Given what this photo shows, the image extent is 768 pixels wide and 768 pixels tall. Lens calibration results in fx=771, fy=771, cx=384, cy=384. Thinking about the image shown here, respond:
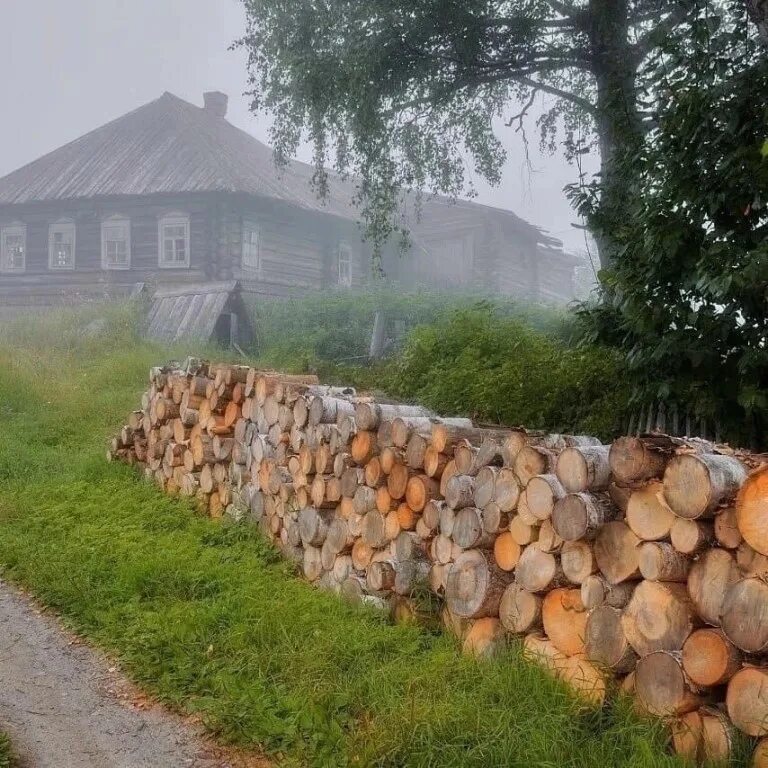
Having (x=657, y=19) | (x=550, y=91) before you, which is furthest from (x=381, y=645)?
(x=550, y=91)

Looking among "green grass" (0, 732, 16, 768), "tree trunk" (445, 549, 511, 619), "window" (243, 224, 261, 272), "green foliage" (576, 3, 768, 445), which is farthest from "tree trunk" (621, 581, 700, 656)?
"window" (243, 224, 261, 272)

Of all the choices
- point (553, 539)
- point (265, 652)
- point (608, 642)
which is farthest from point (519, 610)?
point (265, 652)

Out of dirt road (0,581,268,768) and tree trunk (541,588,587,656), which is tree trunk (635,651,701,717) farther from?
dirt road (0,581,268,768)

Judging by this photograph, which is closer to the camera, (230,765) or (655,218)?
(230,765)

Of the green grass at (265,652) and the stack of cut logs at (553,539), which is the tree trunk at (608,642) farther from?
the green grass at (265,652)

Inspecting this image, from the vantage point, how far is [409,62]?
1137cm

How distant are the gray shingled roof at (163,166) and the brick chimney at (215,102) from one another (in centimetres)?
34

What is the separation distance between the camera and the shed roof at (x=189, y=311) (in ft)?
46.3

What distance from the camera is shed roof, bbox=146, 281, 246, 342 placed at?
46.3ft

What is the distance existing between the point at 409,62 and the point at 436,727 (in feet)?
34.3

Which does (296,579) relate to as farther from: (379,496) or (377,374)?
(377,374)

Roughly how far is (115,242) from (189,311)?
922 cm

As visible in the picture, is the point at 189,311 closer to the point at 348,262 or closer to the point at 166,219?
the point at 166,219

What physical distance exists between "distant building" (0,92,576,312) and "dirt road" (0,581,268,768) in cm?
1720
